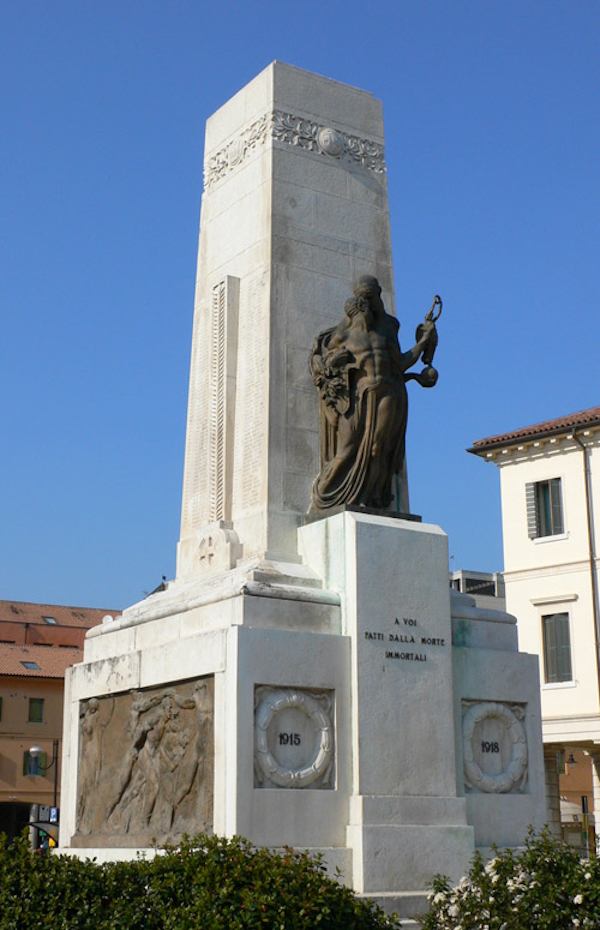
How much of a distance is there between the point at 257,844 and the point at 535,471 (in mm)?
28019

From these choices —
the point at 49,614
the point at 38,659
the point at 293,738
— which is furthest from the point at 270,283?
the point at 49,614

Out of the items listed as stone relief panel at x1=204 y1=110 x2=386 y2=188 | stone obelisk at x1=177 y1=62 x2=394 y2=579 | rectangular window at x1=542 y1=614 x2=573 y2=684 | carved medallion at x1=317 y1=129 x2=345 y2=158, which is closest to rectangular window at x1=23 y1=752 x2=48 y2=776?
rectangular window at x1=542 y1=614 x2=573 y2=684

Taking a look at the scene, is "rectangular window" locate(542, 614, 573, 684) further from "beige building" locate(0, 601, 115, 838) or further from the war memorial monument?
"beige building" locate(0, 601, 115, 838)

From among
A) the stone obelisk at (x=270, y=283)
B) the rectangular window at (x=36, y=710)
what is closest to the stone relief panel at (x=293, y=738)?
the stone obelisk at (x=270, y=283)

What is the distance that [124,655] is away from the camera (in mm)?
13641

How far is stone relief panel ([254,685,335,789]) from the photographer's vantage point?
11.6m

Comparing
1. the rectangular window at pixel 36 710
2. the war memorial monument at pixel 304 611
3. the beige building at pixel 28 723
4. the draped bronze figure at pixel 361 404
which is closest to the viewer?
the war memorial monument at pixel 304 611

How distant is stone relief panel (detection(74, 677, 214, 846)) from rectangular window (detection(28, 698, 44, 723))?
41861mm

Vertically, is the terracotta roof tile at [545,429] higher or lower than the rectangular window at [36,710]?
higher

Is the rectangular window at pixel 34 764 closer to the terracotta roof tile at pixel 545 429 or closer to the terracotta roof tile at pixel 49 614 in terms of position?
the terracotta roof tile at pixel 49 614

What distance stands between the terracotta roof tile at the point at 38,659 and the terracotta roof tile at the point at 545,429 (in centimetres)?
2328

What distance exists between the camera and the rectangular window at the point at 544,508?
37.4 meters

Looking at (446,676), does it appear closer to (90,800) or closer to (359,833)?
(359,833)

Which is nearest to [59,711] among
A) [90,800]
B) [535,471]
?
[535,471]
